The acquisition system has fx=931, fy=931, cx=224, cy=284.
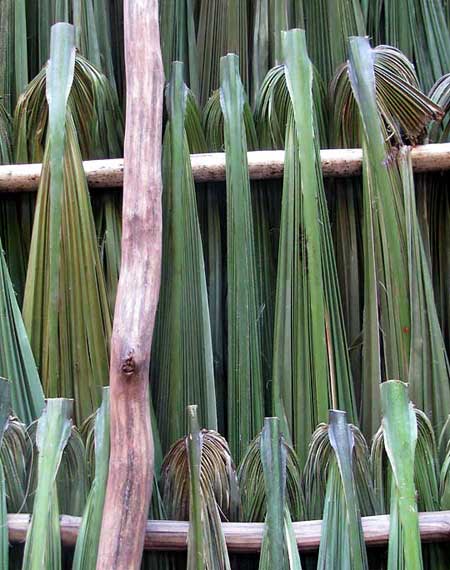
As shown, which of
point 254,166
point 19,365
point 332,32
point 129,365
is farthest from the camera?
point 332,32

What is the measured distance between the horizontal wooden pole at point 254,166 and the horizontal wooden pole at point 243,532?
0.60m

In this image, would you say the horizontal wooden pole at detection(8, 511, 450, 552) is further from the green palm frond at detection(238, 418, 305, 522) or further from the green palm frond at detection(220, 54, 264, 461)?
the green palm frond at detection(220, 54, 264, 461)

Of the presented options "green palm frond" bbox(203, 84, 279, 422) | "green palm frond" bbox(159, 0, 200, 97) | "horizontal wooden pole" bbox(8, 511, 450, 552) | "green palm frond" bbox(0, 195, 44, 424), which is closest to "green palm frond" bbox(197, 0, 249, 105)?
"green palm frond" bbox(159, 0, 200, 97)

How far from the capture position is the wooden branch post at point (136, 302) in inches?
52.8

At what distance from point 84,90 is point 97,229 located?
25cm

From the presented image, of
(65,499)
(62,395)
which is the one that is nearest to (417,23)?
(62,395)

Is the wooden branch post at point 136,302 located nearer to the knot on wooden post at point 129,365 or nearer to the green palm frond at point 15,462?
the knot on wooden post at point 129,365

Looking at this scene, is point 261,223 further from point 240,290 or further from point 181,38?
point 181,38

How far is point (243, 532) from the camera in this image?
4.71 ft

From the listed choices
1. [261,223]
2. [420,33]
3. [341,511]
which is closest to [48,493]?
[341,511]

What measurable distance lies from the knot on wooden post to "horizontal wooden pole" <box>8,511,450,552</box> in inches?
9.6

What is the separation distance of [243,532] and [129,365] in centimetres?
32

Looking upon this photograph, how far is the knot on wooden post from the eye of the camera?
4.52 ft

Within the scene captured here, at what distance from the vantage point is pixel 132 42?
1572 mm
